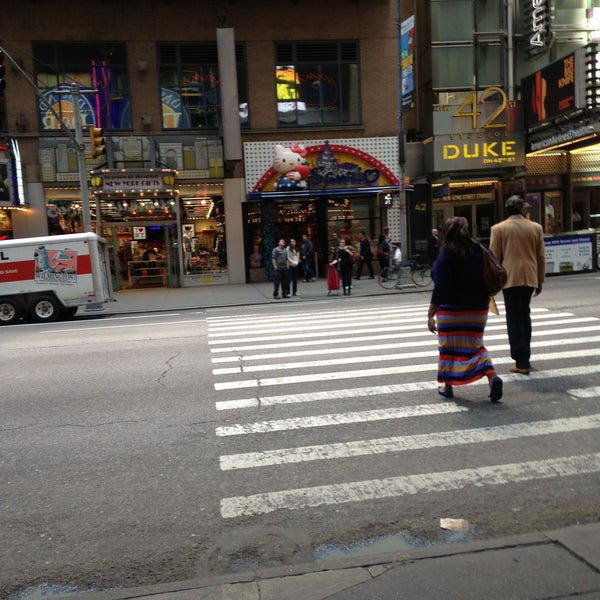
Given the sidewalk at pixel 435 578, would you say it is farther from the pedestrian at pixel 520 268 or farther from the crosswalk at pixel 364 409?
the pedestrian at pixel 520 268

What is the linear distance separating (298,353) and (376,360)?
133 centimetres

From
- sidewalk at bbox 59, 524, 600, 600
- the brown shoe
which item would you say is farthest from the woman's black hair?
sidewalk at bbox 59, 524, 600, 600

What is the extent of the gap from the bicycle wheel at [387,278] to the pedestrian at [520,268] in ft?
40.5

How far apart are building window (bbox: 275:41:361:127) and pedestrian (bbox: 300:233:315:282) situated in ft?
16.4

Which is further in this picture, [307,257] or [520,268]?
[307,257]

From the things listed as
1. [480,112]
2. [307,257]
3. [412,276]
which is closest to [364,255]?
[307,257]

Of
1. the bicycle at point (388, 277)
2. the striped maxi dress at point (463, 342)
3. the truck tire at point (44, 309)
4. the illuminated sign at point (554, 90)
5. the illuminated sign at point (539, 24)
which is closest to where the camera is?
the striped maxi dress at point (463, 342)

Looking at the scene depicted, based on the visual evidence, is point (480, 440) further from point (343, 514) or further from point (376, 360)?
point (376, 360)

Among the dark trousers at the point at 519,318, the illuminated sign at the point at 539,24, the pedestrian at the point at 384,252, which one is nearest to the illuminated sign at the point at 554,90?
the illuminated sign at the point at 539,24

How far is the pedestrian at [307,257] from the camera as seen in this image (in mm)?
22141

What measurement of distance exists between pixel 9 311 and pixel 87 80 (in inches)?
437

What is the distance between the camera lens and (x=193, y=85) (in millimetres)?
23344

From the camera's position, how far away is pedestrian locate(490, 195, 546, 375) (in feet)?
22.2

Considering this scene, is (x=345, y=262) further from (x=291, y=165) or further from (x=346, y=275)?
(x=291, y=165)
